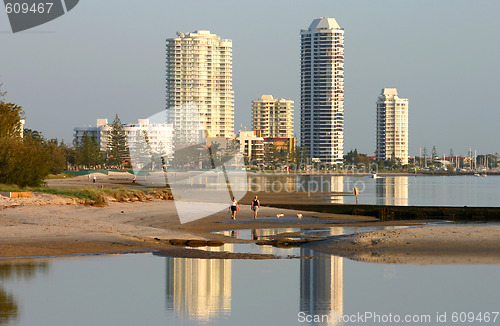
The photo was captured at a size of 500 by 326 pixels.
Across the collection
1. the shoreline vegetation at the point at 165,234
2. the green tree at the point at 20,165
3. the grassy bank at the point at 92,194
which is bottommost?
the shoreline vegetation at the point at 165,234

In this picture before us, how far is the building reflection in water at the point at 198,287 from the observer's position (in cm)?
2075

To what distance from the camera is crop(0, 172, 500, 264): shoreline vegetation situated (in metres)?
31.9

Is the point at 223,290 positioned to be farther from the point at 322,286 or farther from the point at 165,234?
the point at 165,234

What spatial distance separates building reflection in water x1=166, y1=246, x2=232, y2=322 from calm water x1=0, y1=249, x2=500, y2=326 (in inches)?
1.4

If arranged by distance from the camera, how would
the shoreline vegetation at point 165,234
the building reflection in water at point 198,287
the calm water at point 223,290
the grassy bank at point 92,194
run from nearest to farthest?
the calm water at point 223,290 < the building reflection in water at point 198,287 < the shoreline vegetation at point 165,234 < the grassy bank at point 92,194

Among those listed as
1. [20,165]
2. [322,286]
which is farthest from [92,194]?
[322,286]

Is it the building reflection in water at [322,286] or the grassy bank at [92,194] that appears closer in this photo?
the building reflection in water at [322,286]

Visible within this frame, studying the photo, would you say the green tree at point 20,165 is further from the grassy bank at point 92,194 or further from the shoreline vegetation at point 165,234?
the shoreline vegetation at point 165,234

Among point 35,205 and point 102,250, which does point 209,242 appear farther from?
point 35,205

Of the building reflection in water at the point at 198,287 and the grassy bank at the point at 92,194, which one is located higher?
the grassy bank at the point at 92,194

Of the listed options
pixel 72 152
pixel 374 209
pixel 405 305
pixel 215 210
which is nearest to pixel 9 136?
pixel 215 210

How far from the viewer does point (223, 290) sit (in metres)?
24.1

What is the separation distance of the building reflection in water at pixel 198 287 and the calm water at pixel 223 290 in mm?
35

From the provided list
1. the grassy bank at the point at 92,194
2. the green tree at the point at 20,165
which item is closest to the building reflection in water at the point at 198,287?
the grassy bank at the point at 92,194
